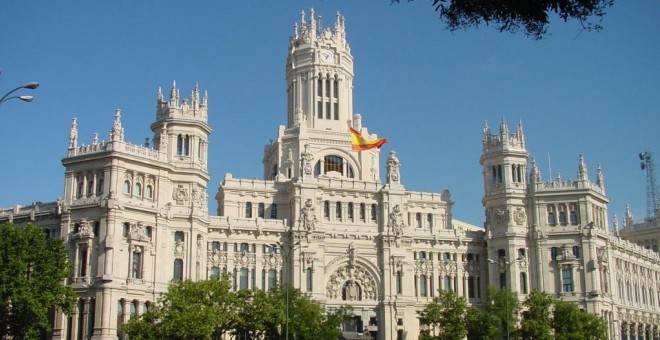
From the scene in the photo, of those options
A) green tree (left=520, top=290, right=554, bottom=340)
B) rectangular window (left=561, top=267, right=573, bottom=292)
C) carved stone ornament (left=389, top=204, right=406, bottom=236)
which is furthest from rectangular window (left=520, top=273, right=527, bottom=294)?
carved stone ornament (left=389, top=204, right=406, bottom=236)

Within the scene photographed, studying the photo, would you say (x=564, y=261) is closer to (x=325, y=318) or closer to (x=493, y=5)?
(x=325, y=318)

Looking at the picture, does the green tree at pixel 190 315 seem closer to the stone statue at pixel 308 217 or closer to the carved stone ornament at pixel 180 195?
the carved stone ornament at pixel 180 195

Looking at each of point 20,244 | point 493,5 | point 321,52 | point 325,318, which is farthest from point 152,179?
point 493,5

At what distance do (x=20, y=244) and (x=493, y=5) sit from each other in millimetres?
68111

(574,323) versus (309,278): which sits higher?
(309,278)

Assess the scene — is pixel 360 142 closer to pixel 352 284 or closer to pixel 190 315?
pixel 352 284

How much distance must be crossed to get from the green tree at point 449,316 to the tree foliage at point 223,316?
11.5 m

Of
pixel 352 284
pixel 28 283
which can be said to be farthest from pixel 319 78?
pixel 28 283

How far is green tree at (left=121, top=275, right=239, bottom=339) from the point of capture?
7769cm

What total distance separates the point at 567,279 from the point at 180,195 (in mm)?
50639

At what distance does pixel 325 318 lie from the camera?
294ft

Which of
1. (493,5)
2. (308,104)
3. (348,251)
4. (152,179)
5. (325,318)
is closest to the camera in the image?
(493,5)

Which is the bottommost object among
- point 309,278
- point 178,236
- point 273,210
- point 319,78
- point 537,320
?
point 537,320

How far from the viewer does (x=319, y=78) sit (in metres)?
121
